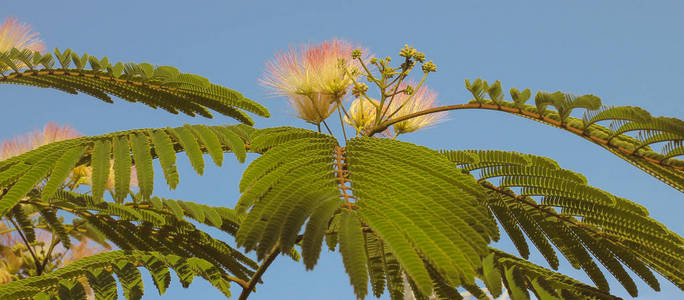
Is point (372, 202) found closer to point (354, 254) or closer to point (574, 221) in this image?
point (354, 254)

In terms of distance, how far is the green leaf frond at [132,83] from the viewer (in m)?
3.44

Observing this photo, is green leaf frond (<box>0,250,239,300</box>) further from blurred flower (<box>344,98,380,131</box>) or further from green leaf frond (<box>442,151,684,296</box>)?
green leaf frond (<box>442,151,684,296</box>)

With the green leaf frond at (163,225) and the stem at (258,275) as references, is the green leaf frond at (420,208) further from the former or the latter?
the green leaf frond at (163,225)

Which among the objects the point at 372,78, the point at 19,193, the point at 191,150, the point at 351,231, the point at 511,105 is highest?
the point at 372,78

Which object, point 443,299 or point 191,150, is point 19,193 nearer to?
point 191,150

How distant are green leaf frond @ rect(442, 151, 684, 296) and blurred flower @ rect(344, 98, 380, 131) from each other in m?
→ 0.45

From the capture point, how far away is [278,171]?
2275 mm

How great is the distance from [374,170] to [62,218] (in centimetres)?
254

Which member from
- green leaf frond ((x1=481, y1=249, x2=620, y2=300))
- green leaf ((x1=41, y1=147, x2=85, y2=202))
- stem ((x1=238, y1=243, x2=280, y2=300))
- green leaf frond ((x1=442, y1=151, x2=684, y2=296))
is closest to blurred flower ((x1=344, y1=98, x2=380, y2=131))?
green leaf frond ((x1=442, y1=151, x2=684, y2=296))

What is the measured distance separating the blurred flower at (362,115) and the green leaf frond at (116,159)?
0.61m

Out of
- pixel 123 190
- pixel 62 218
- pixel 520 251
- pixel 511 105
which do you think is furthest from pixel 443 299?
pixel 62 218

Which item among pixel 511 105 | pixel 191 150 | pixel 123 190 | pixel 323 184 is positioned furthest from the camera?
pixel 511 105

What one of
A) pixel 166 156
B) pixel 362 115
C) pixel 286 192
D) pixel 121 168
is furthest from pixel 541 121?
pixel 121 168

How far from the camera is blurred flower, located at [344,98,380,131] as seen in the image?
307 centimetres
